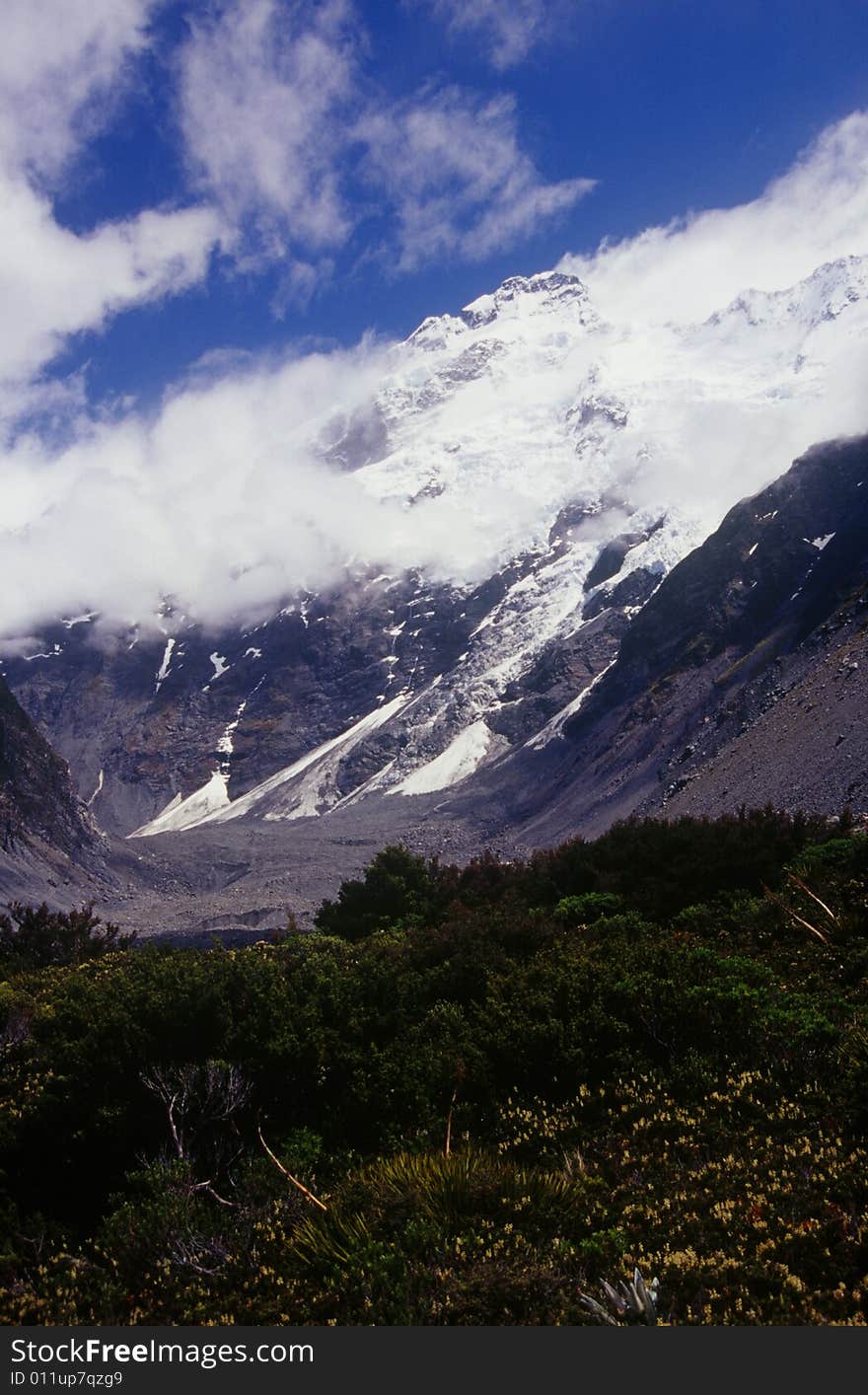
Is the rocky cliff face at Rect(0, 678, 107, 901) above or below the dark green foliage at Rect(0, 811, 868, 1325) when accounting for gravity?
above

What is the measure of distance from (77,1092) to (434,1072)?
17.6 ft

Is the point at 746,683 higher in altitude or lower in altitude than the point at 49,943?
lower

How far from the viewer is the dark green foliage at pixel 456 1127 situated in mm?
9688

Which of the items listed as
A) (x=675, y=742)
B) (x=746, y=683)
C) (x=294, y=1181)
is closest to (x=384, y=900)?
(x=294, y=1181)

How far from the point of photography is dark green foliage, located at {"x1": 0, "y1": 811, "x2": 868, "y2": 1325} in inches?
381

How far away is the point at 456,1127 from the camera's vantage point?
44.6ft

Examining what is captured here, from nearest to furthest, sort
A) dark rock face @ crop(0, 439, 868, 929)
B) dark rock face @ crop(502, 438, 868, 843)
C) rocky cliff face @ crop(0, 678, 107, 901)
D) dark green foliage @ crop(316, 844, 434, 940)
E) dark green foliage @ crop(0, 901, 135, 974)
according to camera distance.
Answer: dark green foliage @ crop(0, 901, 135, 974), dark green foliage @ crop(316, 844, 434, 940), dark rock face @ crop(502, 438, 868, 843), dark rock face @ crop(0, 439, 868, 929), rocky cliff face @ crop(0, 678, 107, 901)

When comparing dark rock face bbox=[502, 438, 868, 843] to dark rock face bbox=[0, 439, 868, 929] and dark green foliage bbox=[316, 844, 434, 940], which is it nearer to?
dark rock face bbox=[0, 439, 868, 929]

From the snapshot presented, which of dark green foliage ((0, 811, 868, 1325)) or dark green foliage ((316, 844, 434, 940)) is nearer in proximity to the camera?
dark green foliage ((0, 811, 868, 1325))

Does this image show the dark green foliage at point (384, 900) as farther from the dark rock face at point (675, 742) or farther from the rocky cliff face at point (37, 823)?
the rocky cliff face at point (37, 823)

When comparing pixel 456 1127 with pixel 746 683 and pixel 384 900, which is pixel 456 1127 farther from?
pixel 746 683

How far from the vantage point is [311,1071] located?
1470cm

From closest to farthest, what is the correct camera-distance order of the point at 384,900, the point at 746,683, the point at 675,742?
the point at 384,900
the point at 746,683
the point at 675,742

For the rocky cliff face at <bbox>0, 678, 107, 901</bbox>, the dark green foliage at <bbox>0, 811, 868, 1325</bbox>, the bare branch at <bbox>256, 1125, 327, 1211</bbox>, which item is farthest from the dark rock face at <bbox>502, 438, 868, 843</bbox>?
the rocky cliff face at <bbox>0, 678, 107, 901</bbox>
